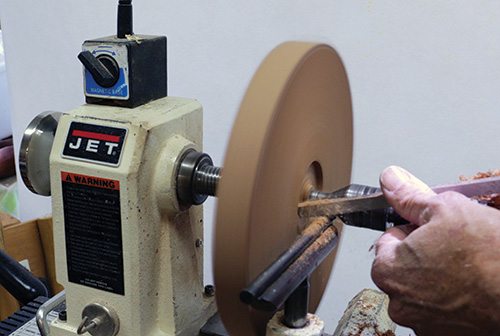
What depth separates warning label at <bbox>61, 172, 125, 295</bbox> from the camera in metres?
0.88

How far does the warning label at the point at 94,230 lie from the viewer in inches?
34.7

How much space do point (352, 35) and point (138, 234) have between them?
3.47 ft

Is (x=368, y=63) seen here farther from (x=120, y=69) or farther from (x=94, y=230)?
(x=94, y=230)

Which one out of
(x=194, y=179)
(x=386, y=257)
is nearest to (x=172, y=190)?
(x=194, y=179)

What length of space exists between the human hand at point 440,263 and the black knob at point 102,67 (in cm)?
50

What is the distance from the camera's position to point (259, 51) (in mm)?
1776

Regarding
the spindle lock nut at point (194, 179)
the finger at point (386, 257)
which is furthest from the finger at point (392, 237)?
the spindle lock nut at point (194, 179)

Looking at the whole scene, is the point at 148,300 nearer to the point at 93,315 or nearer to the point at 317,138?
the point at 93,315

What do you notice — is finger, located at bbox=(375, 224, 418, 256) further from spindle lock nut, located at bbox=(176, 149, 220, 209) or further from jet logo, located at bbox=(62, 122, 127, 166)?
jet logo, located at bbox=(62, 122, 127, 166)

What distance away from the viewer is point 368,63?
1642 mm

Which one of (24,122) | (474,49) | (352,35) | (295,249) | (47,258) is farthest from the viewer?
(24,122)

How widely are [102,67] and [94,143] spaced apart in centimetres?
14

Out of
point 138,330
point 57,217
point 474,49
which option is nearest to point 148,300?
point 138,330

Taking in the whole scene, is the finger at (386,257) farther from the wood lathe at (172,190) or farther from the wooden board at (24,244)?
the wooden board at (24,244)
